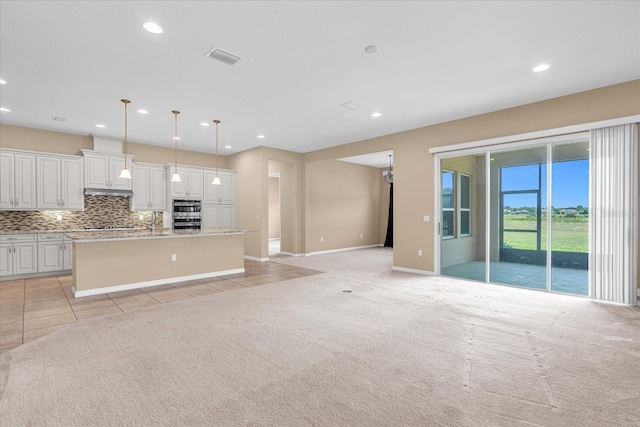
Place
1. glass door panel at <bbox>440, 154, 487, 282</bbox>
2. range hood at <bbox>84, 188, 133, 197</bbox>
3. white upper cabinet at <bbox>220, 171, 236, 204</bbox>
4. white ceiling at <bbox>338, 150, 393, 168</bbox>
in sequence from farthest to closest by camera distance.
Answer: white ceiling at <bbox>338, 150, 393, 168</bbox>
white upper cabinet at <bbox>220, 171, 236, 204</bbox>
range hood at <bbox>84, 188, 133, 197</bbox>
glass door panel at <bbox>440, 154, 487, 282</bbox>

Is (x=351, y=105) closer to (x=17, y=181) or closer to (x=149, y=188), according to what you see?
(x=149, y=188)

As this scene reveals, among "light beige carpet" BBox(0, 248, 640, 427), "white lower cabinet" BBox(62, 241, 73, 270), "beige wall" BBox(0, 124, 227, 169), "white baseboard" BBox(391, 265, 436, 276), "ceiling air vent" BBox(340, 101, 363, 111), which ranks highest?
"ceiling air vent" BBox(340, 101, 363, 111)

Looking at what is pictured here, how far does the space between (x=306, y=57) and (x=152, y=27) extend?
1.52 m

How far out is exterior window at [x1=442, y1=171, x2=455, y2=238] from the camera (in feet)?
19.6

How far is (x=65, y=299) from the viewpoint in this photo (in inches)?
175

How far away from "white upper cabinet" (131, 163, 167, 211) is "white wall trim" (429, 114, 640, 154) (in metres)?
6.28

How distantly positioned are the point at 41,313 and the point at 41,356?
156cm

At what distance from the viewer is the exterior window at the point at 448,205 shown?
5.97 metres

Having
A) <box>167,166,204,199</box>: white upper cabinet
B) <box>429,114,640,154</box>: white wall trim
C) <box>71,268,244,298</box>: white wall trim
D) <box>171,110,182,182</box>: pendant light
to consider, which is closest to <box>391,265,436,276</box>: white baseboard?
<box>429,114,640,154</box>: white wall trim

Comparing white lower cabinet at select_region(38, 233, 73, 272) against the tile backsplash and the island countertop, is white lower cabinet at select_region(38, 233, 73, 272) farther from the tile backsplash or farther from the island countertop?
the island countertop

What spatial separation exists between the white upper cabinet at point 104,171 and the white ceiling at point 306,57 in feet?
4.12

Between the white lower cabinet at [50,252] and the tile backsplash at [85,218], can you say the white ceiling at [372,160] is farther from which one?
the white lower cabinet at [50,252]

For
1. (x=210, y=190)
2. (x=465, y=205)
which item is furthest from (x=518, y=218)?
(x=210, y=190)

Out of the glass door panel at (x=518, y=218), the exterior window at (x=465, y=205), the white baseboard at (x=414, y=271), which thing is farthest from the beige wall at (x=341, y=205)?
the glass door panel at (x=518, y=218)
